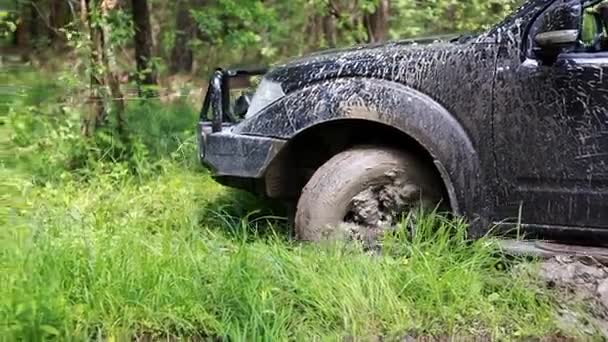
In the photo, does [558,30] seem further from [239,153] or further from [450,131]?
[239,153]

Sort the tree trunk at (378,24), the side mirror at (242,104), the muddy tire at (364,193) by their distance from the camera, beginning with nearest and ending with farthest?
the muddy tire at (364,193), the side mirror at (242,104), the tree trunk at (378,24)

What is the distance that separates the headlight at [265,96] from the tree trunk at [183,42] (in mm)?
7522

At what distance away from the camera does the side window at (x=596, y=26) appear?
436cm

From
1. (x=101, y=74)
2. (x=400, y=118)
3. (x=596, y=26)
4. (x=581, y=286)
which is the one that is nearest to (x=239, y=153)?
(x=400, y=118)

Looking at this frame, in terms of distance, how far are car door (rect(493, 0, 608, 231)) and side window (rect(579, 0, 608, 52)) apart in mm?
376

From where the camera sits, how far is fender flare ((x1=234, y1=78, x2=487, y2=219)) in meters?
4.10

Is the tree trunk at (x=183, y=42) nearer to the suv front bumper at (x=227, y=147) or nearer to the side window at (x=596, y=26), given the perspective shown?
the suv front bumper at (x=227, y=147)

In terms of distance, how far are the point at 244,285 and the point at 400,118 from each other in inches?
49.2

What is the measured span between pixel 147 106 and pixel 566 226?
416 cm

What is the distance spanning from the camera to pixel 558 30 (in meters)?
3.89

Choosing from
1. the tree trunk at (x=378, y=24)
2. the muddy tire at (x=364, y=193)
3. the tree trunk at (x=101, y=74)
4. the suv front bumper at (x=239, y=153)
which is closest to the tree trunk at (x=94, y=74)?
the tree trunk at (x=101, y=74)

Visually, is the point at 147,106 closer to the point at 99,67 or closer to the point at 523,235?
the point at 99,67

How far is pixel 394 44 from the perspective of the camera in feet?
15.4

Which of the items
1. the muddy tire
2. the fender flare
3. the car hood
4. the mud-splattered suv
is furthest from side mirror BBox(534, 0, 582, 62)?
the muddy tire
